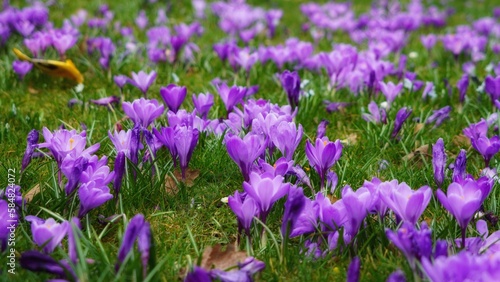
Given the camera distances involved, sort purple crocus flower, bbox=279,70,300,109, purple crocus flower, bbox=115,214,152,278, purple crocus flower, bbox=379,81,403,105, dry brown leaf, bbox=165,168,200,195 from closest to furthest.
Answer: purple crocus flower, bbox=115,214,152,278 → dry brown leaf, bbox=165,168,200,195 → purple crocus flower, bbox=279,70,300,109 → purple crocus flower, bbox=379,81,403,105

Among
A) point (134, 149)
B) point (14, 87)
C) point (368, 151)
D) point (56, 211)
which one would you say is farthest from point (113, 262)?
point (14, 87)

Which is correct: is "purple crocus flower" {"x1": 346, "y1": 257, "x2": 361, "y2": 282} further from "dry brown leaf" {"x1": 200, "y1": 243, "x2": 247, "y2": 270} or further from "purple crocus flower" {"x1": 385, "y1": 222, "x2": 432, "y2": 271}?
"dry brown leaf" {"x1": 200, "y1": 243, "x2": 247, "y2": 270}

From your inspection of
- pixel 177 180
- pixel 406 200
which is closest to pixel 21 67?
pixel 177 180

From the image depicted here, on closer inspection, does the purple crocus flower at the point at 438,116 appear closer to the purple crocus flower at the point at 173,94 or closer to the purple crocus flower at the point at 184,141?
the purple crocus flower at the point at 173,94

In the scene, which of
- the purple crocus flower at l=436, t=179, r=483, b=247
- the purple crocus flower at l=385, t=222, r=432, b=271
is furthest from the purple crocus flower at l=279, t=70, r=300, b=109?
the purple crocus flower at l=385, t=222, r=432, b=271

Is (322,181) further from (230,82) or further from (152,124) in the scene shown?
(230,82)

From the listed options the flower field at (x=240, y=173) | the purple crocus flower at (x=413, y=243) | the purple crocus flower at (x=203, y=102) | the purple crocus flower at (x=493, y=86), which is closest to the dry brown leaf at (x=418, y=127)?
the flower field at (x=240, y=173)
